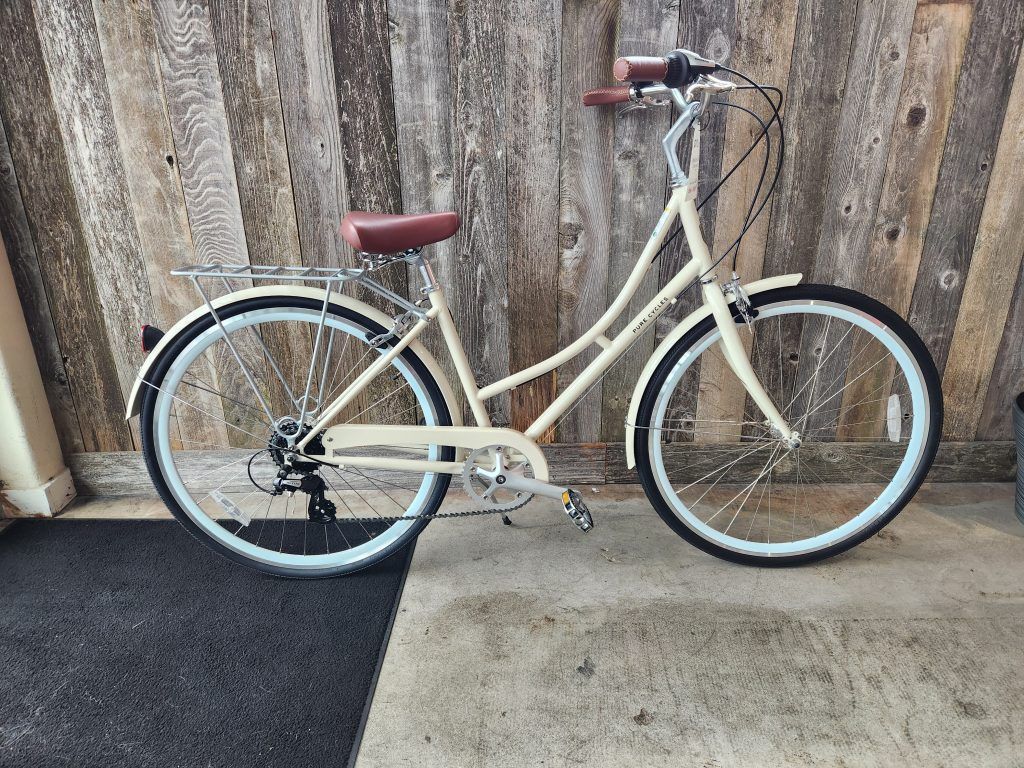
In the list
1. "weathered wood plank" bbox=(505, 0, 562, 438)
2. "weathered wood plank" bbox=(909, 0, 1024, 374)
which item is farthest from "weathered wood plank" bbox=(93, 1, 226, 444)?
"weathered wood plank" bbox=(909, 0, 1024, 374)

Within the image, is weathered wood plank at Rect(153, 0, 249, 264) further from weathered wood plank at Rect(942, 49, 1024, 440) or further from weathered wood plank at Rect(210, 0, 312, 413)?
weathered wood plank at Rect(942, 49, 1024, 440)

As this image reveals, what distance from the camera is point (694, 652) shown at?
1630 millimetres

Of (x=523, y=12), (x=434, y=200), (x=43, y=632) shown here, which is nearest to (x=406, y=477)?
(x=434, y=200)

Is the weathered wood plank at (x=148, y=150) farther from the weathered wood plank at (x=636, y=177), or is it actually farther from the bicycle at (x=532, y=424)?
the weathered wood plank at (x=636, y=177)

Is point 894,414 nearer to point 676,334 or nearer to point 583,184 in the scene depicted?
point 676,334

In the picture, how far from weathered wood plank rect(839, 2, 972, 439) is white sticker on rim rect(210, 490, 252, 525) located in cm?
195

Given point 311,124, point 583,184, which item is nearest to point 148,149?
point 311,124

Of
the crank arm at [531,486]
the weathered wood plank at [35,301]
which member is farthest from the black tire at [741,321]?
the weathered wood plank at [35,301]

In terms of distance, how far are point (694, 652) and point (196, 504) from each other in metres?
1.42

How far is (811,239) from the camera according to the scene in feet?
6.61

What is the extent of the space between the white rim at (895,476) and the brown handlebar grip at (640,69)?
65 centimetres

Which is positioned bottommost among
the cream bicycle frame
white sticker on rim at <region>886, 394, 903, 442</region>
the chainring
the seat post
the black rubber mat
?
the black rubber mat

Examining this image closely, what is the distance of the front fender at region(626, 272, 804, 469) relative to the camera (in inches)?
67.6

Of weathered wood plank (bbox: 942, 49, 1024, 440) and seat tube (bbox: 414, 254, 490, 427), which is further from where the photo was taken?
weathered wood plank (bbox: 942, 49, 1024, 440)
